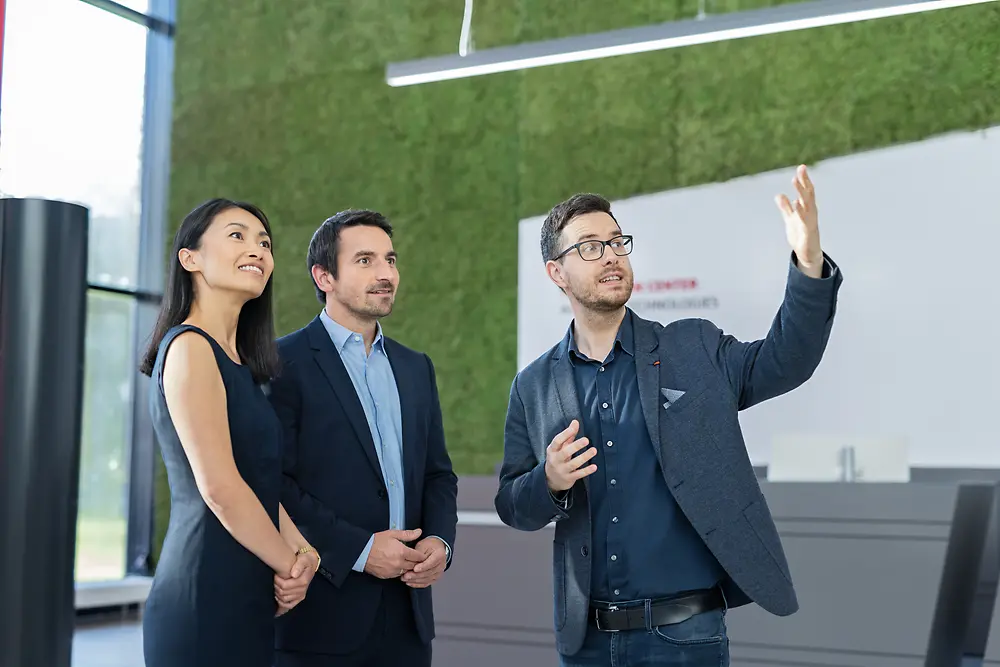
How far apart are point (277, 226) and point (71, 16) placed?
2161 mm

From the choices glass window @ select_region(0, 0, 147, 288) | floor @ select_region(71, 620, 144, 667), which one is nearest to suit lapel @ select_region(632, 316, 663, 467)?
floor @ select_region(71, 620, 144, 667)

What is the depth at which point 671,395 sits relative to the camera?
2.10 meters

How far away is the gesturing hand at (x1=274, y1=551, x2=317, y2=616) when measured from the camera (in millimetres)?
2041

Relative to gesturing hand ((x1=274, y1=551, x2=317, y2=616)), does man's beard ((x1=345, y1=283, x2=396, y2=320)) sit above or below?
above

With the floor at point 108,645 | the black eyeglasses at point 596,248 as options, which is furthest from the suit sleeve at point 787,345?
the floor at point 108,645

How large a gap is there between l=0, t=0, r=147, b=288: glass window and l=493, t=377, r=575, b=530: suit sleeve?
568cm

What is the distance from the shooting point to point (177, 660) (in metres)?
1.87

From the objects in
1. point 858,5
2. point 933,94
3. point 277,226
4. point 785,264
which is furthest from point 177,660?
point 277,226

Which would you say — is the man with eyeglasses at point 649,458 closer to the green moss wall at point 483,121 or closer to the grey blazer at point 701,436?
the grey blazer at point 701,436

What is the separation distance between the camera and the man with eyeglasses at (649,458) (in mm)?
1962

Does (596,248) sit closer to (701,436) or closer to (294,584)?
(701,436)

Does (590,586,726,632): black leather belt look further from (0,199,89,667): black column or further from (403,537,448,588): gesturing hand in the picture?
(0,199,89,667): black column

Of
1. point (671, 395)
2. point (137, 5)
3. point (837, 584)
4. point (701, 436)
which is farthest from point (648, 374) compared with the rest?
point (137, 5)

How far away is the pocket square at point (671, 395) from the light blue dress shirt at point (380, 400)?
0.65 metres
